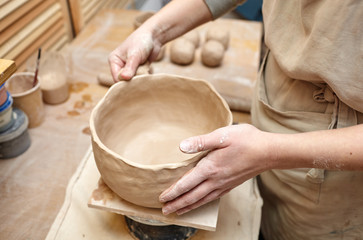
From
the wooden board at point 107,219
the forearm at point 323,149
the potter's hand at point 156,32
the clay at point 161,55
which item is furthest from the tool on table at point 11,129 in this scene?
the forearm at point 323,149

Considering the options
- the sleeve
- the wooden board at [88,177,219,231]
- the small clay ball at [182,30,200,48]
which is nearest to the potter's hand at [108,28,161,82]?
the sleeve

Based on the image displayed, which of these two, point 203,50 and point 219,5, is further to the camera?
point 203,50

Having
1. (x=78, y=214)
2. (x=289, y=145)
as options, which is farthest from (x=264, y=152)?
(x=78, y=214)

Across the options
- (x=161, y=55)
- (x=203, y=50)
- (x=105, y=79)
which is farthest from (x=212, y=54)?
(x=105, y=79)

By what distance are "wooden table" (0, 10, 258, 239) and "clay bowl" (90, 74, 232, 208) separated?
41 centimetres

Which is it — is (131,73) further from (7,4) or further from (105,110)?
(7,4)

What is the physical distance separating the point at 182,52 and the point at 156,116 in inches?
34.7

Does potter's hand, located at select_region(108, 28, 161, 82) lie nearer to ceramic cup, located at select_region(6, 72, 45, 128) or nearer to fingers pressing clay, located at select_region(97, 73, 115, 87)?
ceramic cup, located at select_region(6, 72, 45, 128)

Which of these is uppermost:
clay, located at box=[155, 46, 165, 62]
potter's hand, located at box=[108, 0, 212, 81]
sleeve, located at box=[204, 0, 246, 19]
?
sleeve, located at box=[204, 0, 246, 19]

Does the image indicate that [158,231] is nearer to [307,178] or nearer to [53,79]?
[307,178]

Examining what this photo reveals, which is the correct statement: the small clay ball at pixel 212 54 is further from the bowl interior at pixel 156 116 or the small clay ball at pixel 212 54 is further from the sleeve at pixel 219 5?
the bowl interior at pixel 156 116

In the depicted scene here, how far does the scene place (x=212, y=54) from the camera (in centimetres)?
195

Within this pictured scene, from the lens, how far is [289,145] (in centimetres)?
76

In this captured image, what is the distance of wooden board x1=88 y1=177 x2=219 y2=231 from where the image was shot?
851mm
